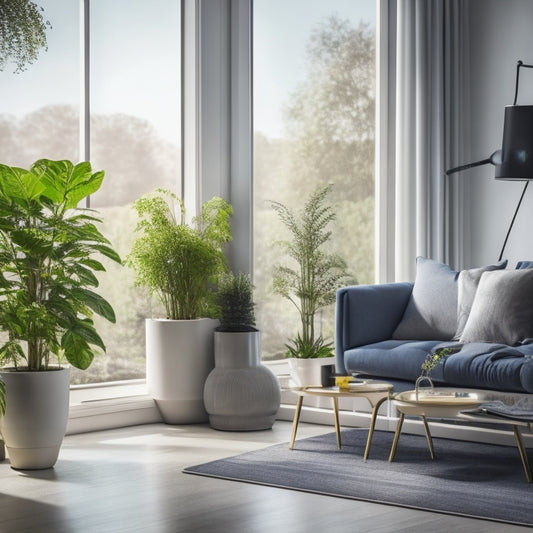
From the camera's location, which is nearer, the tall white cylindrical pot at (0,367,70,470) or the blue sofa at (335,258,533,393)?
the tall white cylindrical pot at (0,367,70,470)

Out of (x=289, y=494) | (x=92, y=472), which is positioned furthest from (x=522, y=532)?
(x=92, y=472)

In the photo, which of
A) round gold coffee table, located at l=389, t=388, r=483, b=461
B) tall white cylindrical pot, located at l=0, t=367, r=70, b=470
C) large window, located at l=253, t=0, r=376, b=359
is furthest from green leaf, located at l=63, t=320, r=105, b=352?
large window, located at l=253, t=0, r=376, b=359

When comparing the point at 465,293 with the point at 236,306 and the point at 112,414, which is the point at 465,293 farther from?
the point at 112,414

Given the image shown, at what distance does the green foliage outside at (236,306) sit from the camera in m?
5.55

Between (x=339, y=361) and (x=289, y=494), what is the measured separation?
60.2 inches

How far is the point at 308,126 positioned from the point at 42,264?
237cm

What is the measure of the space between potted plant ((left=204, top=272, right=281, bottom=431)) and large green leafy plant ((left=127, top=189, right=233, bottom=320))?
0.50 ft

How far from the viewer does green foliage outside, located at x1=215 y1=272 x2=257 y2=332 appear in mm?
5551

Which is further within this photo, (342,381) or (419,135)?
(419,135)

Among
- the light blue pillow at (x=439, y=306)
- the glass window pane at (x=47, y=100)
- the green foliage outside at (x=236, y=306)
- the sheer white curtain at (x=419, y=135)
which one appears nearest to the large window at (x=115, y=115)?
the glass window pane at (x=47, y=100)

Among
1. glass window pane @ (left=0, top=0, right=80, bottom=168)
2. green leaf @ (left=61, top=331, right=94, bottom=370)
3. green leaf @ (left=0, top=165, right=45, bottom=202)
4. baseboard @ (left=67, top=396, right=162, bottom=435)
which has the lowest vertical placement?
baseboard @ (left=67, top=396, right=162, bottom=435)

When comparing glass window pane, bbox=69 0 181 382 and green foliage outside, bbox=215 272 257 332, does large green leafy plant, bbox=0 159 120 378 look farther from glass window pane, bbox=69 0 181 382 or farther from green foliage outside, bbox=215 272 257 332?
green foliage outside, bbox=215 272 257 332

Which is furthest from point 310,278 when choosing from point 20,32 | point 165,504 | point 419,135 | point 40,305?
point 165,504

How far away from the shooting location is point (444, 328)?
5.44 metres
